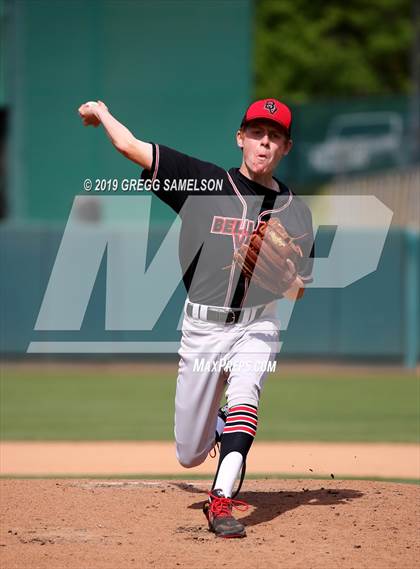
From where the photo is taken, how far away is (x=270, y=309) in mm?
5621

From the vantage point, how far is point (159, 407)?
1181 cm

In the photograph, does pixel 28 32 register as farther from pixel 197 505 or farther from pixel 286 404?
pixel 197 505

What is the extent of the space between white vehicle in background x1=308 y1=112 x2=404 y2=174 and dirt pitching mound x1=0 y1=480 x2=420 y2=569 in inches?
774

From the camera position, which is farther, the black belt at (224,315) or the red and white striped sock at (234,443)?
the black belt at (224,315)

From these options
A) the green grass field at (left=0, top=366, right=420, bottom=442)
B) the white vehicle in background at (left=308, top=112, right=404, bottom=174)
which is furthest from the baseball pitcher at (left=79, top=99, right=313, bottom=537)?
the white vehicle in background at (left=308, top=112, right=404, bottom=174)

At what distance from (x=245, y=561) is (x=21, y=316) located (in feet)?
33.8

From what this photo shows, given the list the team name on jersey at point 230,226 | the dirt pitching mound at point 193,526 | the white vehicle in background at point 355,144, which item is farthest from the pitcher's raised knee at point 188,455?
the white vehicle in background at point 355,144

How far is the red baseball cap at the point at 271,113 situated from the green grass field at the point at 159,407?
4715 mm

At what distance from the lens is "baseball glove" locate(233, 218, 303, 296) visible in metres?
5.43

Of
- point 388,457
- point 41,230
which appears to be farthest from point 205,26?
point 388,457

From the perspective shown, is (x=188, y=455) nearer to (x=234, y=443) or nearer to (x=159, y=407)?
(x=234, y=443)

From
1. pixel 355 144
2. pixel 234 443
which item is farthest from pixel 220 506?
pixel 355 144

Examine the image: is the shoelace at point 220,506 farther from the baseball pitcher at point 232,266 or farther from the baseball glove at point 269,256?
the baseball glove at point 269,256

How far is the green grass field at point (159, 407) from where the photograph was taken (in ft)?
33.0
